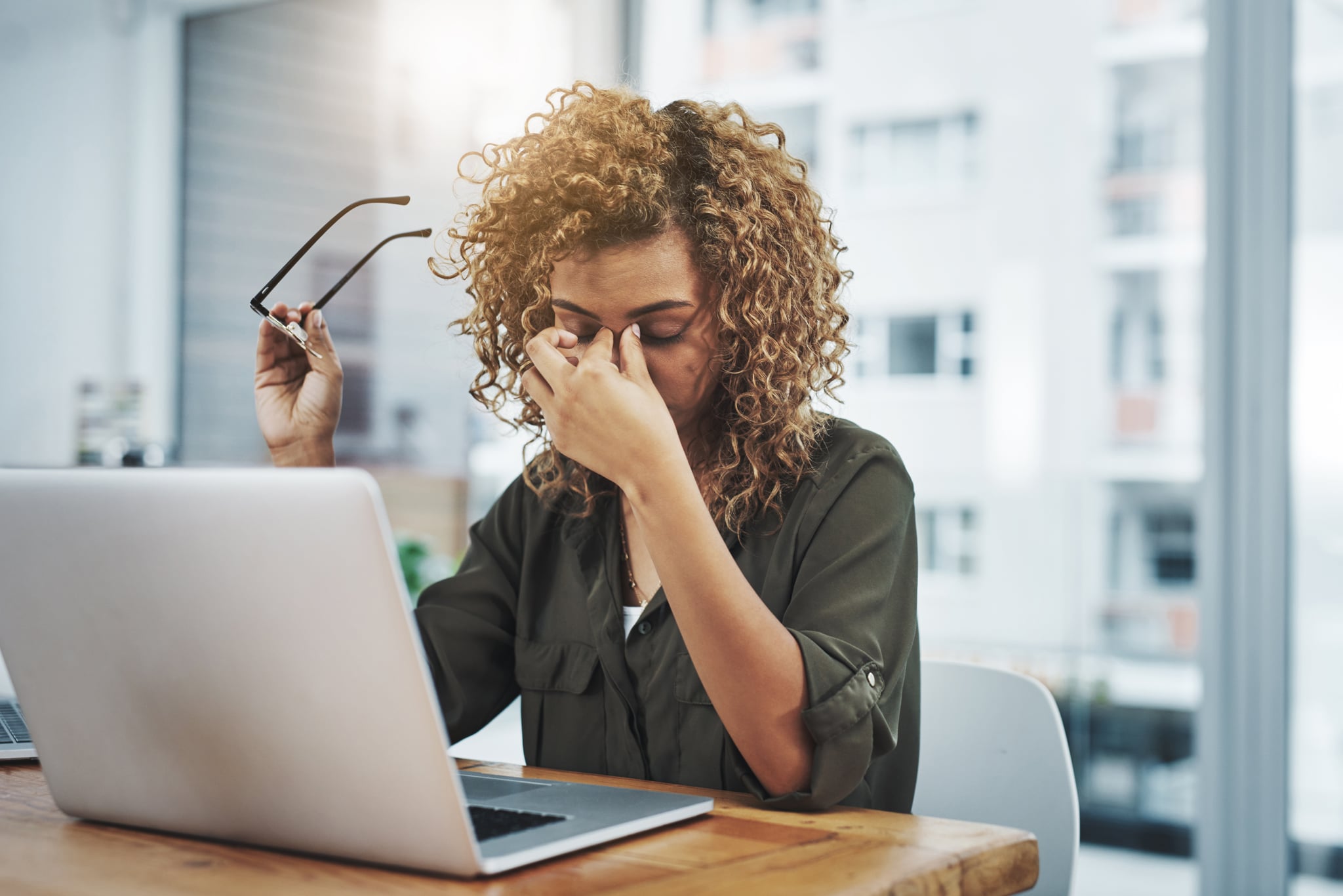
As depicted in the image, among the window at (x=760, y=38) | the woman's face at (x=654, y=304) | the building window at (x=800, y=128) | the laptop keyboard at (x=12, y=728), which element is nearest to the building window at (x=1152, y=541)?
the building window at (x=800, y=128)

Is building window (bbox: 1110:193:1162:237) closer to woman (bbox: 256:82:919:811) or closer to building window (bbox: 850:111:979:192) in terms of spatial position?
building window (bbox: 850:111:979:192)

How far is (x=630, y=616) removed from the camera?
1.20 m

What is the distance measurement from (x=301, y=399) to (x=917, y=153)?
5.51 ft

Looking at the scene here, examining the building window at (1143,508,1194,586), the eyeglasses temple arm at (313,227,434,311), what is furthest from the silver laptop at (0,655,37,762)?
the building window at (1143,508,1194,586)

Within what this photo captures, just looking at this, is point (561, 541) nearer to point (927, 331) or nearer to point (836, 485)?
point (836, 485)

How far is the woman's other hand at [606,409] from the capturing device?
0.91m

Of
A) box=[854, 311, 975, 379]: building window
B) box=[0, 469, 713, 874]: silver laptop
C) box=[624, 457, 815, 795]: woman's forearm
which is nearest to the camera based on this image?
box=[0, 469, 713, 874]: silver laptop

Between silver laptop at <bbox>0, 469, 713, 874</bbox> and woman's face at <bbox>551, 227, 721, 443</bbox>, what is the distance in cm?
44

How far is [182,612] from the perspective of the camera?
2.25 ft

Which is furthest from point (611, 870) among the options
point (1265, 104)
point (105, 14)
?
point (105, 14)

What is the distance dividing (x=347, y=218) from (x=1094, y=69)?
189cm

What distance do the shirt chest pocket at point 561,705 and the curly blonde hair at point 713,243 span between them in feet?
0.51

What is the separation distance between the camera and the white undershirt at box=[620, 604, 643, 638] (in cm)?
118

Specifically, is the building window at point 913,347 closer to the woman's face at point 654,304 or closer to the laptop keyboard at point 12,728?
the woman's face at point 654,304
